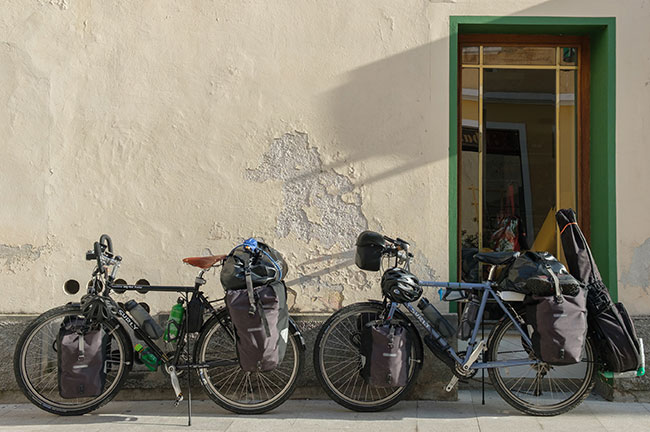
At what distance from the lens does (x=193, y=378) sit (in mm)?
5422

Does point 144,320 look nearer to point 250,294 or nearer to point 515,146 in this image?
point 250,294

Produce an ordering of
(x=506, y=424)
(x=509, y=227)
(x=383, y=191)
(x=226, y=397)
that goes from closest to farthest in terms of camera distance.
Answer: (x=506, y=424) → (x=226, y=397) → (x=383, y=191) → (x=509, y=227)

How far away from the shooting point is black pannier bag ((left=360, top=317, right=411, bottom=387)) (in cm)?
491

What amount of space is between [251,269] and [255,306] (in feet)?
0.85

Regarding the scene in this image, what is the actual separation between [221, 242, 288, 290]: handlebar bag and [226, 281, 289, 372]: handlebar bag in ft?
0.19

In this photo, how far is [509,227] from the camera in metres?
5.90

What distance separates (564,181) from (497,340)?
5.46 feet

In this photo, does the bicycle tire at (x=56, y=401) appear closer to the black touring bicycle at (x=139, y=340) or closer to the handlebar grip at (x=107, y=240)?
the black touring bicycle at (x=139, y=340)

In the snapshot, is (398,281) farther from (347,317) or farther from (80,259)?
(80,259)

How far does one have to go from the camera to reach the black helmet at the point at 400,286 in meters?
4.96

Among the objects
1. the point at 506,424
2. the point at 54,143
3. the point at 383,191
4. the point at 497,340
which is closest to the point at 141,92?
the point at 54,143

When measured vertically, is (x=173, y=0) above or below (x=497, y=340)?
above

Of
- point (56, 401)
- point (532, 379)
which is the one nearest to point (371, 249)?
point (532, 379)

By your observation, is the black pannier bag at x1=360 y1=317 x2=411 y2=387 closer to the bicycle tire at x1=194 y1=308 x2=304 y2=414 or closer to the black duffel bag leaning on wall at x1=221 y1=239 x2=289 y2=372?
the bicycle tire at x1=194 y1=308 x2=304 y2=414
